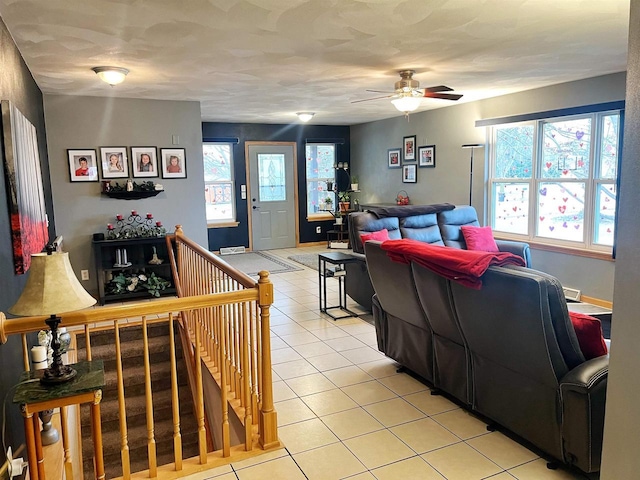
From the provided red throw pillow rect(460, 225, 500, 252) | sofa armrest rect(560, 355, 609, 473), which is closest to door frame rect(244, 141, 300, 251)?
red throw pillow rect(460, 225, 500, 252)

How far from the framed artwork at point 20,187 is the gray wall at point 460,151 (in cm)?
515

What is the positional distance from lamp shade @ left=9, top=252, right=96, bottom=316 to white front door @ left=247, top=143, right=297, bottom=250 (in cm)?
708

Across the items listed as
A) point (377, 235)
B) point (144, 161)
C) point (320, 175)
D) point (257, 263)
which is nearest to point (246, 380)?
point (377, 235)

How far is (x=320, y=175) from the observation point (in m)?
9.53

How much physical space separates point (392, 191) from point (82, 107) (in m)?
5.07

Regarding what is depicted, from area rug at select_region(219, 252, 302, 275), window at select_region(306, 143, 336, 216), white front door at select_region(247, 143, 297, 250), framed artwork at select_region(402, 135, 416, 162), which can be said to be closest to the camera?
area rug at select_region(219, 252, 302, 275)

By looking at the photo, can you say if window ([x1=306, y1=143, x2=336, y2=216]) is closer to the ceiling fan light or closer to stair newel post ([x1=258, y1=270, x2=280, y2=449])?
the ceiling fan light

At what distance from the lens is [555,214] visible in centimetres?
568

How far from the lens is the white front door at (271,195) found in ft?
29.1

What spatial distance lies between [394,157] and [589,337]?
629cm

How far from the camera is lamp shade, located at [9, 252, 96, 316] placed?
177cm

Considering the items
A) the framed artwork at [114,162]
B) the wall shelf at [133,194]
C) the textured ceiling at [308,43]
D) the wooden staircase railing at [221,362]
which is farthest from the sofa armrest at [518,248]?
the framed artwork at [114,162]

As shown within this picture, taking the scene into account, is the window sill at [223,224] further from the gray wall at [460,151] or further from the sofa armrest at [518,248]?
the sofa armrest at [518,248]

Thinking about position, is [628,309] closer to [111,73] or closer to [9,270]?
[9,270]
